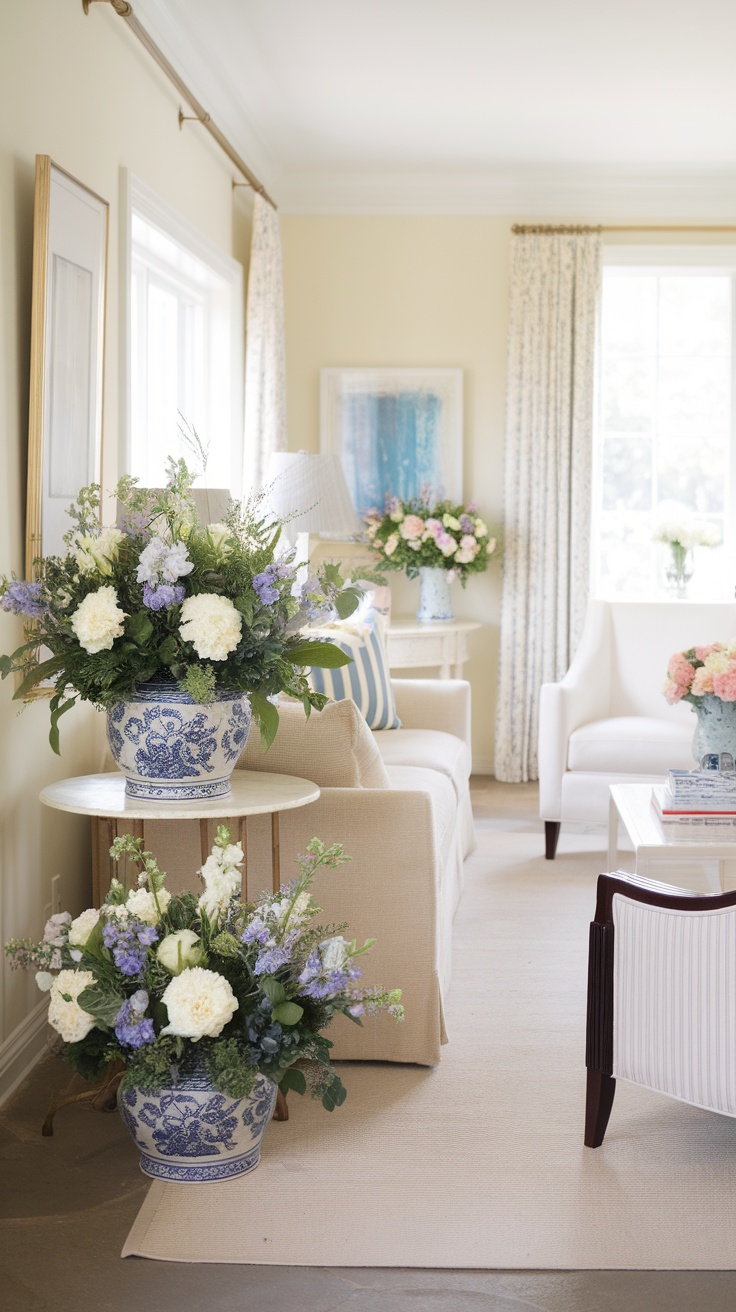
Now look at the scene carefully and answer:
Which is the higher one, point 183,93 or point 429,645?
point 183,93

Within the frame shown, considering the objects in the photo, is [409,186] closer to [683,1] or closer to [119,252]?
[683,1]

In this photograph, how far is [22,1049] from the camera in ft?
9.34

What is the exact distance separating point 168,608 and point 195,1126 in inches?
38.9

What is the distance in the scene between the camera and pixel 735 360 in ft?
20.5

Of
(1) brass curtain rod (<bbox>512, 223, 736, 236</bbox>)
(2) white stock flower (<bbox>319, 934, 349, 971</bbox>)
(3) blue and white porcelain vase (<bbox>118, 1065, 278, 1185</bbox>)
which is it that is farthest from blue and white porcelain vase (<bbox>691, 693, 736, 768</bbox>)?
(1) brass curtain rod (<bbox>512, 223, 736, 236</bbox>)

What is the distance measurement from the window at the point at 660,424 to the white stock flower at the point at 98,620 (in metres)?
4.30

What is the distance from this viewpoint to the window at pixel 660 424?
20.7 ft

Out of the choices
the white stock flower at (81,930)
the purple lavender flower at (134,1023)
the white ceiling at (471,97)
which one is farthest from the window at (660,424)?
the purple lavender flower at (134,1023)

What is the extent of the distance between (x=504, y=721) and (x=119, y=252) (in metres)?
3.33

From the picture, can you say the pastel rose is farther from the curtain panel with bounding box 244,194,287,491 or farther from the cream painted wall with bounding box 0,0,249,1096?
the cream painted wall with bounding box 0,0,249,1096

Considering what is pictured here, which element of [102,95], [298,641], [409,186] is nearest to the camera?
[298,641]


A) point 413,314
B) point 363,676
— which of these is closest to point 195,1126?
point 363,676

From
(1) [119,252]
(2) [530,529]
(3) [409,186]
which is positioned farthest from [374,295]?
(1) [119,252]

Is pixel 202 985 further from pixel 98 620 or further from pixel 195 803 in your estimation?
pixel 98 620
